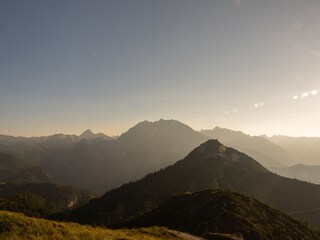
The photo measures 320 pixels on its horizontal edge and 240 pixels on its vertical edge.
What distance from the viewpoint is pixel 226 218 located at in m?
100

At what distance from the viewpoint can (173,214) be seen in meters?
124

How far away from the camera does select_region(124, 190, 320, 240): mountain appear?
94.7 metres

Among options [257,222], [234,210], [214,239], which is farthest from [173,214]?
[214,239]

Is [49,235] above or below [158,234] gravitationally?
above

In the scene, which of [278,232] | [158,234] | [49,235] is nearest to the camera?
[49,235]

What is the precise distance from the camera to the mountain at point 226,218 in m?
94.7

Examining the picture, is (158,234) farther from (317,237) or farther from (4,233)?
(317,237)

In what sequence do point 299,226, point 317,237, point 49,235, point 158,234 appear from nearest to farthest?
point 49,235, point 158,234, point 317,237, point 299,226

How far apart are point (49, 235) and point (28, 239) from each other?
2947 millimetres

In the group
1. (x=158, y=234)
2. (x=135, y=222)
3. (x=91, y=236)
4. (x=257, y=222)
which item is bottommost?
(x=135, y=222)

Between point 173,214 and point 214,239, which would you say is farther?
point 173,214

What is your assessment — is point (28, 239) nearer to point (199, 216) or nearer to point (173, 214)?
point (199, 216)

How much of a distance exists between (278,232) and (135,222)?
57.3m

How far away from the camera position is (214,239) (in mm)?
59406
